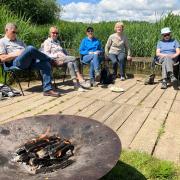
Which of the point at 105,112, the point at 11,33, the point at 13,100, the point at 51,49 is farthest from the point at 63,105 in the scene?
the point at 51,49

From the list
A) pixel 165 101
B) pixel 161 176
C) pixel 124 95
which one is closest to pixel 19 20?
pixel 124 95

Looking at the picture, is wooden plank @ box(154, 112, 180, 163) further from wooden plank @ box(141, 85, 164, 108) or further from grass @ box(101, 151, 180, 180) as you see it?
wooden plank @ box(141, 85, 164, 108)

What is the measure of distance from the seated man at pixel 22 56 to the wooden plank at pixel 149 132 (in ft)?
6.45

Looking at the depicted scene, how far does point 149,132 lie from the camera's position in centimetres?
430

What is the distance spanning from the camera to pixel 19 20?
8180 millimetres

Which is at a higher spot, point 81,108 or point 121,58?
point 121,58

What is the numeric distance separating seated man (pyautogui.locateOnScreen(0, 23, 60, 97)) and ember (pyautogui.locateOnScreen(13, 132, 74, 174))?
332cm

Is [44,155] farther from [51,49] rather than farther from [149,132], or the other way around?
[51,49]

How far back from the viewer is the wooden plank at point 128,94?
6.05 m

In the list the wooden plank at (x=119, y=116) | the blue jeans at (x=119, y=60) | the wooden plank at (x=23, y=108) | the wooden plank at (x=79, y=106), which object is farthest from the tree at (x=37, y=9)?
the wooden plank at (x=119, y=116)

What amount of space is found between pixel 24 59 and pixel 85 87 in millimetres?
1495

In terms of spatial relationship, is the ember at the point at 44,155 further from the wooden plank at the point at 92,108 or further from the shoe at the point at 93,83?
the shoe at the point at 93,83

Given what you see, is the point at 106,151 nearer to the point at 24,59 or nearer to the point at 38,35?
the point at 24,59

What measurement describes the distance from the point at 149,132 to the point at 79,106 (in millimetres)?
1563
